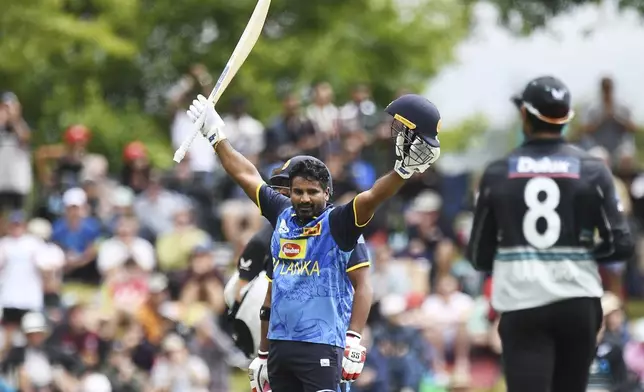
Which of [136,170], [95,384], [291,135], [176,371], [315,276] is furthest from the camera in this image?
[136,170]

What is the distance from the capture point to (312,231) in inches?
337

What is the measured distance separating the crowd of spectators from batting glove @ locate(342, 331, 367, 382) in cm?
524

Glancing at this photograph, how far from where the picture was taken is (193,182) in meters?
20.3

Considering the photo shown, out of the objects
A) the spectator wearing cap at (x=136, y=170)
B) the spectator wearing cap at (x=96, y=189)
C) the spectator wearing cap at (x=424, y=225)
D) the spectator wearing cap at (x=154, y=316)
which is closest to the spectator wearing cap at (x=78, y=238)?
the spectator wearing cap at (x=96, y=189)

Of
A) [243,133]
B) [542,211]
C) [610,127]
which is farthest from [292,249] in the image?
[610,127]

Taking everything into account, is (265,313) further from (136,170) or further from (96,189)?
(136,170)

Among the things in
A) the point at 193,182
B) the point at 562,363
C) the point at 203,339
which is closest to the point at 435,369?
the point at 203,339

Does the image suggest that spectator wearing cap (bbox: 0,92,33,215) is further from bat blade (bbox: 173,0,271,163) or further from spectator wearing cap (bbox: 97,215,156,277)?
bat blade (bbox: 173,0,271,163)

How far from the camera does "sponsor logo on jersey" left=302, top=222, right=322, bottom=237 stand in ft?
28.0

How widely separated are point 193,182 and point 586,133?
4985 mm

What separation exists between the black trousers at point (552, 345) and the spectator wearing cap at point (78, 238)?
33.5 ft

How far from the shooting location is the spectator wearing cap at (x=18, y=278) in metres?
17.1

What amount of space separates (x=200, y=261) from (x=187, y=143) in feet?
28.6

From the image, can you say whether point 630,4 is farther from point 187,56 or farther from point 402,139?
point 187,56
